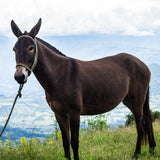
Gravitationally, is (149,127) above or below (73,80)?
below

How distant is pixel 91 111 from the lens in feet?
15.0

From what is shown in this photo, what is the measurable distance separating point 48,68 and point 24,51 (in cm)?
59

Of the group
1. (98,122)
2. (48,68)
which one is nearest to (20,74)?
(48,68)

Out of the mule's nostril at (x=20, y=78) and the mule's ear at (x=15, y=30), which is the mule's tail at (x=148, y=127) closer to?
the mule's nostril at (x=20, y=78)

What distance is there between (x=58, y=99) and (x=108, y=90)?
115 centimetres

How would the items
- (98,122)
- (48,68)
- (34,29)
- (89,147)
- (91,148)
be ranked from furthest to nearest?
1. (98,122)
2. (89,147)
3. (91,148)
4. (48,68)
5. (34,29)

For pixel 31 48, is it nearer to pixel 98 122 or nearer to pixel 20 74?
pixel 20 74

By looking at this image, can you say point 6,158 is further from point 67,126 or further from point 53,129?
point 53,129

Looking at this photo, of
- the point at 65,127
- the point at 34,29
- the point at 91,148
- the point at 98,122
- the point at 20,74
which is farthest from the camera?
the point at 98,122

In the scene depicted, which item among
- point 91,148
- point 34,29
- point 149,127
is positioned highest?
point 34,29

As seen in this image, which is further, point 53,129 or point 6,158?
point 53,129

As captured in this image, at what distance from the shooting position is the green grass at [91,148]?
196 inches

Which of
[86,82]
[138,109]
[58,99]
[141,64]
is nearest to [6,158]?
[58,99]

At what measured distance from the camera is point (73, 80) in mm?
4191
